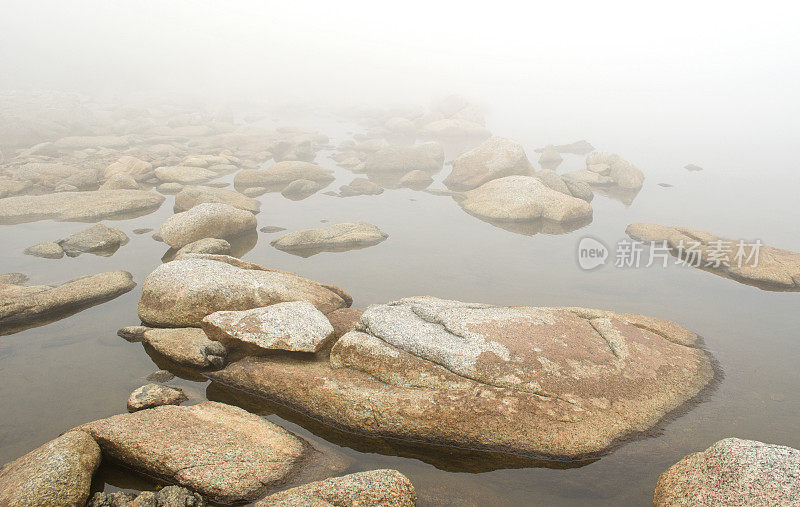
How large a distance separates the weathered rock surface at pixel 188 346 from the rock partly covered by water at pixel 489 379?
1.23 ft

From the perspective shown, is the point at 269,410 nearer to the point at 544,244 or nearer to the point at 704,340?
the point at 704,340

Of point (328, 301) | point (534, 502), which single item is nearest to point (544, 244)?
point (328, 301)

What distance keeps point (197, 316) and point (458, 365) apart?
595 centimetres

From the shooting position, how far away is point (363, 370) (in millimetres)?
8680

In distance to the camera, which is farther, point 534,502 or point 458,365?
point 458,365

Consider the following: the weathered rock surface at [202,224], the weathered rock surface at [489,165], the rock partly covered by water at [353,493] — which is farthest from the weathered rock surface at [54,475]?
the weathered rock surface at [489,165]

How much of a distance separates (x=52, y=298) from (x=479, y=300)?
10.9 m

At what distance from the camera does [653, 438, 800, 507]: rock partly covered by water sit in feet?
19.3

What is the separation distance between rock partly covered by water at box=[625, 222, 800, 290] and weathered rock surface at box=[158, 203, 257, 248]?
49.7 feet

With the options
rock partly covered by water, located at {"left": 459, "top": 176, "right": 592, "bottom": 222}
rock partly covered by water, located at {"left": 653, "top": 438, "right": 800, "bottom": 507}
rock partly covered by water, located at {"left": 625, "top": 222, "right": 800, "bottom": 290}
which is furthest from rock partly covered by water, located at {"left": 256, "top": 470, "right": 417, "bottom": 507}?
rock partly covered by water, located at {"left": 459, "top": 176, "right": 592, "bottom": 222}

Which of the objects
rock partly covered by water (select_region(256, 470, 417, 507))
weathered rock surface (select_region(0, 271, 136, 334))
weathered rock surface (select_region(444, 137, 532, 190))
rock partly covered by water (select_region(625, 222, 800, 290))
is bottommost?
weathered rock surface (select_region(0, 271, 136, 334))

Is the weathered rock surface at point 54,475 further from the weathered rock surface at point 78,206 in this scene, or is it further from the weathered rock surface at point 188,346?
the weathered rock surface at point 78,206

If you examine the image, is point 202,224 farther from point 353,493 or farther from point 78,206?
point 353,493

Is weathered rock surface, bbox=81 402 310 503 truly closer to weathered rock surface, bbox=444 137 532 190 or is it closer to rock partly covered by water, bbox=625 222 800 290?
rock partly covered by water, bbox=625 222 800 290
